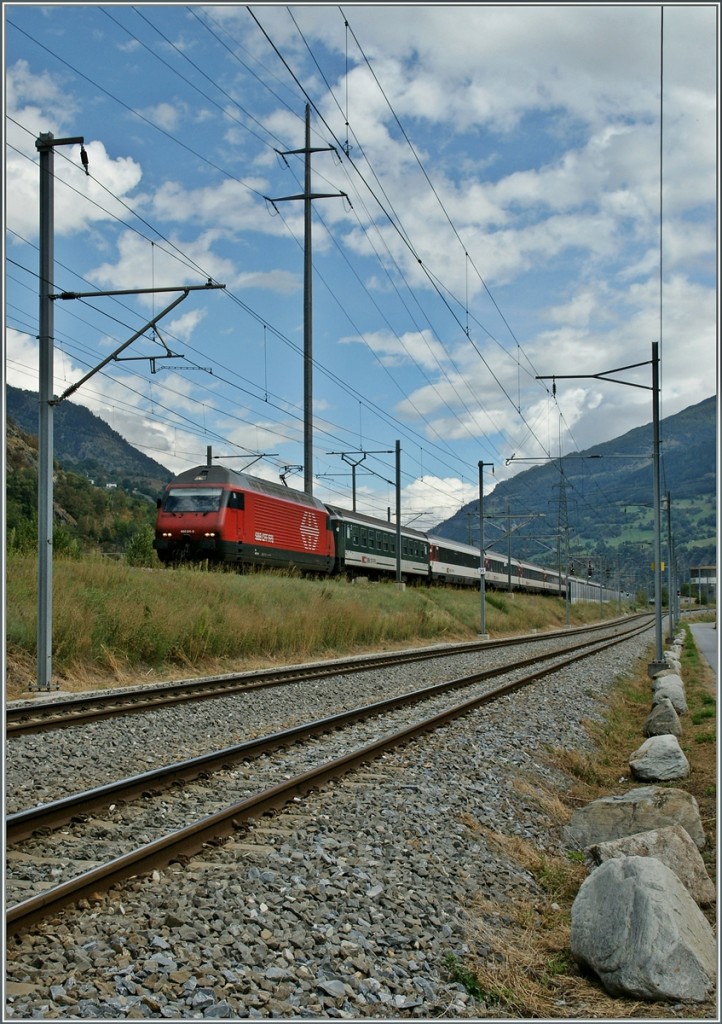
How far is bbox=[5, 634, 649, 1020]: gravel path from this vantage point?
424cm

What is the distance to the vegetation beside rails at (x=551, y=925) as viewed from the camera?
179 inches

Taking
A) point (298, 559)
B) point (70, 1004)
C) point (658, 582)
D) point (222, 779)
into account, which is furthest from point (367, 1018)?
point (298, 559)

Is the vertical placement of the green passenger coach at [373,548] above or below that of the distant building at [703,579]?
above

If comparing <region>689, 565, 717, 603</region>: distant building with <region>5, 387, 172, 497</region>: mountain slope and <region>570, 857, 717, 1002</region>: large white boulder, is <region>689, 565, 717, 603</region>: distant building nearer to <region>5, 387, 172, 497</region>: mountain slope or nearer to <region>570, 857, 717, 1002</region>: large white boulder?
<region>570, 857, 717, 1002</region>: large white boulder

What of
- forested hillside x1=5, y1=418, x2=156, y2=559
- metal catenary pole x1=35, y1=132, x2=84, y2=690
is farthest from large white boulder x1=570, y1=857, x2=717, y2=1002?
forested hillside x1=5, y1=418, x2=156, y2=559

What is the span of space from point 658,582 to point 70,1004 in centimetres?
1905

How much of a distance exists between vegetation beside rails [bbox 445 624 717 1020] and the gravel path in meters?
0.13

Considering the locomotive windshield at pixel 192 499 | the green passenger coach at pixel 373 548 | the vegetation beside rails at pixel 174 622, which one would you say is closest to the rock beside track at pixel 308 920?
the vegetation beside rails at pixel 174 622

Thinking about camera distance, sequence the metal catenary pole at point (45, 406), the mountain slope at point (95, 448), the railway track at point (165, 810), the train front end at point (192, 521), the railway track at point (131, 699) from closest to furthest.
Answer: the railway track at point (165, 810), the railway track at point (131, 699), the metal catenary pole at point (45, 406), the train front end at point (192, 521), the mountain slope at point (95, 448)

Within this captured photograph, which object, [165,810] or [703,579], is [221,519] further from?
[703,579]

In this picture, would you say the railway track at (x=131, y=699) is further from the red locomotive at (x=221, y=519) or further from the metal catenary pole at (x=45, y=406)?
the red locomotive at (x=221, y=519)

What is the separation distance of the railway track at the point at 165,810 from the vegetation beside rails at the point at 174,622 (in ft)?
20.4

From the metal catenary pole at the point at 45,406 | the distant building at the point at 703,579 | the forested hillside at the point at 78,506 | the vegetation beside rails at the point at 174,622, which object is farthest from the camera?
the distant building at the point at 703,579

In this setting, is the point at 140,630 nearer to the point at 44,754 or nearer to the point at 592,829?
the point at 44,754
